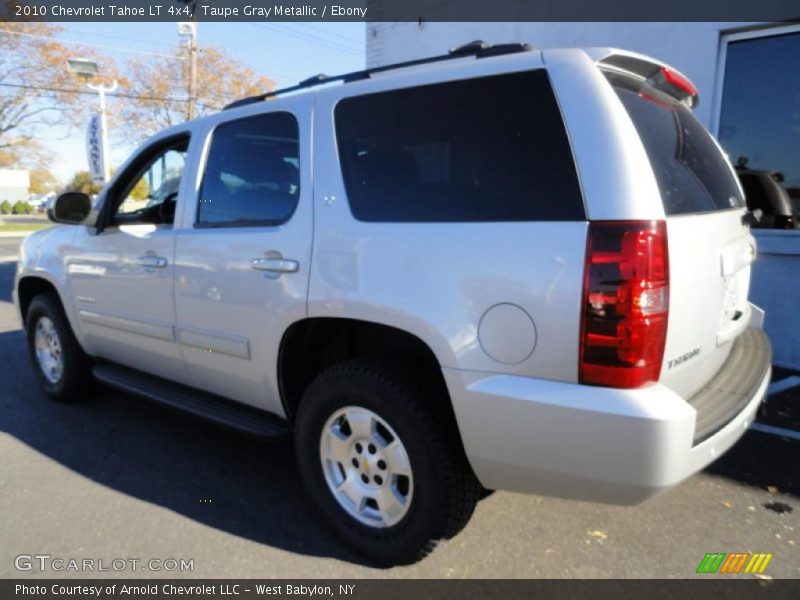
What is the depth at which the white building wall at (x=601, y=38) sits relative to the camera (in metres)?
5.69

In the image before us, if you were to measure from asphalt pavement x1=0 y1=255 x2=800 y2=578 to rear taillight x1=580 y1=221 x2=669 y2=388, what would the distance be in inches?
42.8

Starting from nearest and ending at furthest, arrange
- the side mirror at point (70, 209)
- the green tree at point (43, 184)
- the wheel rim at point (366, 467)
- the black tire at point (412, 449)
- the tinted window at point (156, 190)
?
1. the black tire at point (412, 449)
2. the wheel rim at point (366, 467)
3. the tinted window at point (156, 190)
4. the side mirror at point (70, 209)
5. the green tree at point (43, 184)

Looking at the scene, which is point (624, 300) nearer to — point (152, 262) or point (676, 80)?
point (676, 80)

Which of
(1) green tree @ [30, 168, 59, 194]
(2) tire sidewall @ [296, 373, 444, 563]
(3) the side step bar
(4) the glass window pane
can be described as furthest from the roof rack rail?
(1) green tree @ [30, 168, 59, 194]

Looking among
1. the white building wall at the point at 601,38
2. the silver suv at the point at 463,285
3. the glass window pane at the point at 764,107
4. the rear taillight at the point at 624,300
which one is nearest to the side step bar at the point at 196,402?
the silver suv at the point at 463,285

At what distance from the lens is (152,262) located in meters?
3.19

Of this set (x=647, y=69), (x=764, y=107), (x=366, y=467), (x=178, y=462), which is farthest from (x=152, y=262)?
(x=764, y=107)

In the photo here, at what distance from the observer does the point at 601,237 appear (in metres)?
1.80

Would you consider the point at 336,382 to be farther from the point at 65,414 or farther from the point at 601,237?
the point at 65,414

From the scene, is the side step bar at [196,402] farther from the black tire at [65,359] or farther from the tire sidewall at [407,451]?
the black tire at [65,359]

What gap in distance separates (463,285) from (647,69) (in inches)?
47.0

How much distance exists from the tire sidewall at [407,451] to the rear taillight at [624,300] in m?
0.75

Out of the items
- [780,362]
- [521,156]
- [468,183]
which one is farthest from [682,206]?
[780,362]

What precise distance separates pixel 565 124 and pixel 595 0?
554cm
